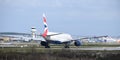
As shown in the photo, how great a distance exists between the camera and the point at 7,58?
128 feet

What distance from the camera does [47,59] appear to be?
38.3 meters

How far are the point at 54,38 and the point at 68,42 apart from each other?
14.2 feet

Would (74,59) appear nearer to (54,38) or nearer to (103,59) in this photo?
(103,59)

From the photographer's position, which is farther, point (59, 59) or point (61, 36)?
point (61, 36)

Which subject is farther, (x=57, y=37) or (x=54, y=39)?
(x=57, y=37)

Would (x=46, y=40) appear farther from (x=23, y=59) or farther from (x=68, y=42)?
(x=23, y=59)

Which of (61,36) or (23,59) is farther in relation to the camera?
Answer: (61,36)

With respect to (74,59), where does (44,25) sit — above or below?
above

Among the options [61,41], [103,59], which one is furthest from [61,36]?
[103,59]

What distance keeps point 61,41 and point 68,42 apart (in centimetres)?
176

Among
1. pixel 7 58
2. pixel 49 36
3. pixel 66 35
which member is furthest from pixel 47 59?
pixel 66 35

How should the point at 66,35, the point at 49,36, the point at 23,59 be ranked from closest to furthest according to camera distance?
the point at 23,59 < the point at 49,36 < the point at 66,35

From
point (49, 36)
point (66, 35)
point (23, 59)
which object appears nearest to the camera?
point (23, 59)

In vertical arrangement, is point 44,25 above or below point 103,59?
above
